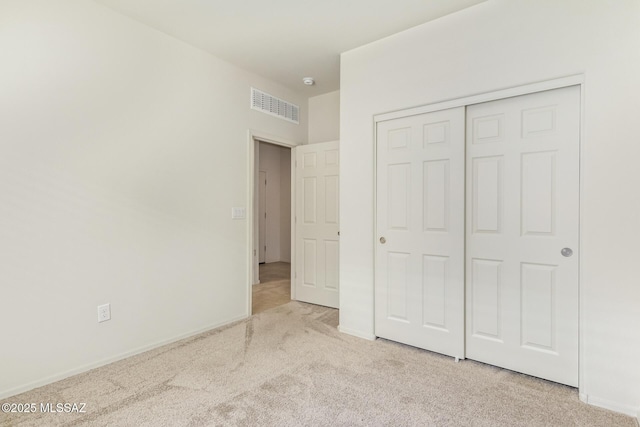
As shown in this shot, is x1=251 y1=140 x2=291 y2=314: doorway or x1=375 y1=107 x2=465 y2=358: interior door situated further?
x1=251 y1=140 x2=291 y2=314: doorway

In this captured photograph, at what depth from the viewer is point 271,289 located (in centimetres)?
475

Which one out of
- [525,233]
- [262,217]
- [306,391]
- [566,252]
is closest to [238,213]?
[306,391]

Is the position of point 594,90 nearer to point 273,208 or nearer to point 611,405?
point 611,405

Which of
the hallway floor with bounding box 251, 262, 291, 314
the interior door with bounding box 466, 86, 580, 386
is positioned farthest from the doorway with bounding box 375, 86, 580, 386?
the hallway floor with bounding box 251, 262, 291, 314

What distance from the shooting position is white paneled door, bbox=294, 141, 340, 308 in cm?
381

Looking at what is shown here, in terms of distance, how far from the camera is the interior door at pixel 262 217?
6980 millimetres

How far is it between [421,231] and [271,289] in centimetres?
276

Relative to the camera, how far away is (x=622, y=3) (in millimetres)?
1876

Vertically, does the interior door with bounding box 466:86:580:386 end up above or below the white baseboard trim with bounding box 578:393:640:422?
above

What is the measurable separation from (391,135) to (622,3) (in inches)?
61.2

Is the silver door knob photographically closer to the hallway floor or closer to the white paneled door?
the white paneled door

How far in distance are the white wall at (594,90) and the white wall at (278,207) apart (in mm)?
4964

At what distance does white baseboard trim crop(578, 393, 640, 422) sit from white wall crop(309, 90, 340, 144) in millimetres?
3241

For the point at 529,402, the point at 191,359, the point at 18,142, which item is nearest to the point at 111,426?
the point at 191,359
